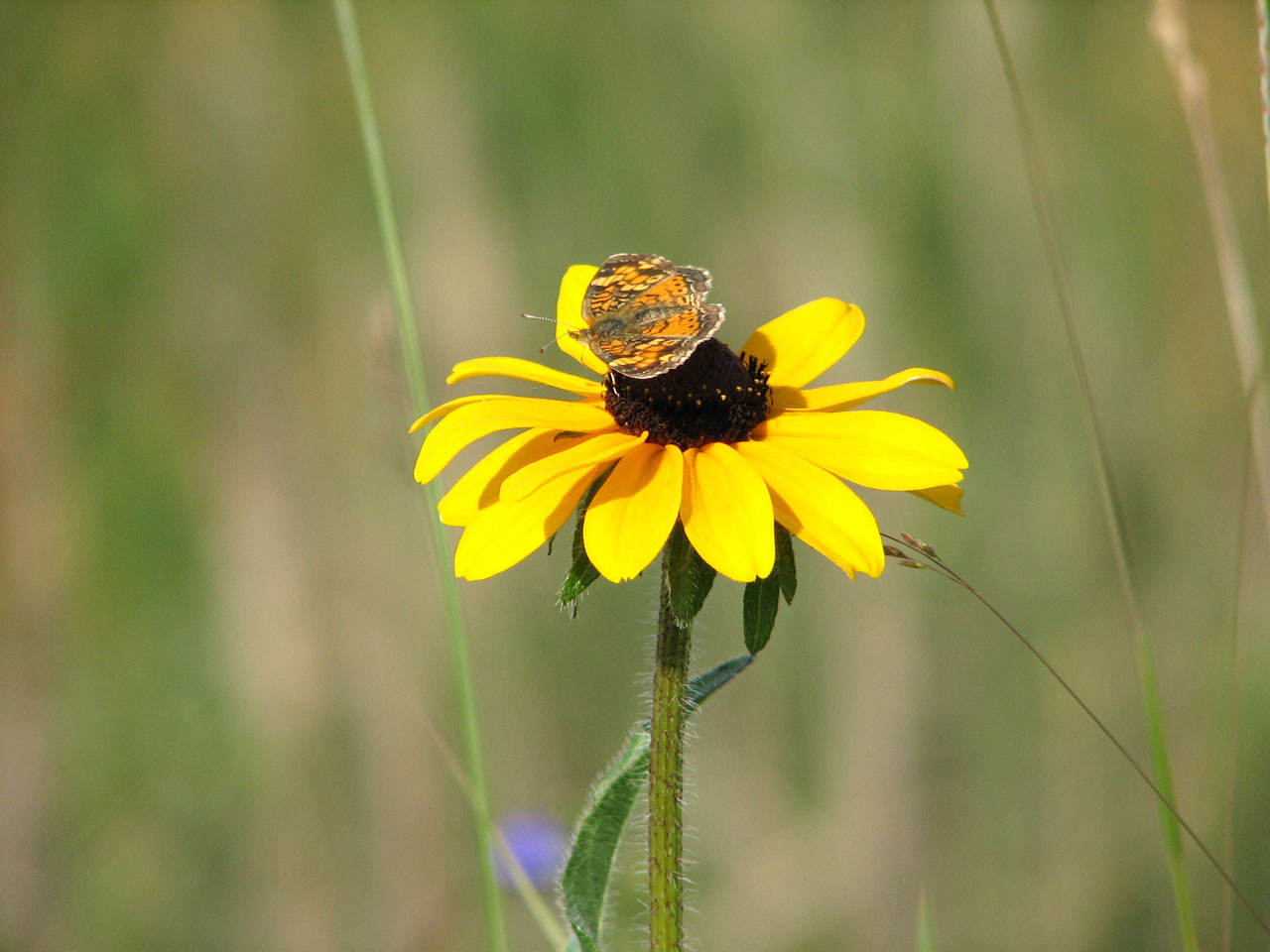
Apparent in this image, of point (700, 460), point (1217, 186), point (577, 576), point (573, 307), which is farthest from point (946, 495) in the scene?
point (1217, 186)

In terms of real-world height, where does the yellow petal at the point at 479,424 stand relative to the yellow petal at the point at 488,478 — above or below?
above

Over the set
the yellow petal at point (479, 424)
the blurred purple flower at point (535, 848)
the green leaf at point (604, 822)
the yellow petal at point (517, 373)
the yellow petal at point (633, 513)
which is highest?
the yellow petal at point (517, 373)

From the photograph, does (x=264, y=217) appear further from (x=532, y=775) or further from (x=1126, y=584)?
(x=1126, y=584)

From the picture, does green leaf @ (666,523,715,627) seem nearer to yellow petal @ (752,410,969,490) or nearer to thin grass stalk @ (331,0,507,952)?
yellow petal @ (752,410,969,490)

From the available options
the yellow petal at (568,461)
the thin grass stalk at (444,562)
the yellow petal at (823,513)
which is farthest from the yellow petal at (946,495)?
the thin grass stalk at (444,562)

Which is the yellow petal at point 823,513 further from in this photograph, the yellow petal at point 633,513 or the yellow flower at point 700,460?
the yellow petal at point 633,513

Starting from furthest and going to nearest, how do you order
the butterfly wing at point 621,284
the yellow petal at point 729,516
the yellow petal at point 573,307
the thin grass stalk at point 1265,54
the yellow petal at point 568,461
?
the yellow petal at point 573,307
the butterfly wing at point 621,284
the thin grass stalk at point 1265,54
the yellow petal at point 568,461
the yellow petal at point 729,516

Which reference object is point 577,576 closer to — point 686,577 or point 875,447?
point 686,577
